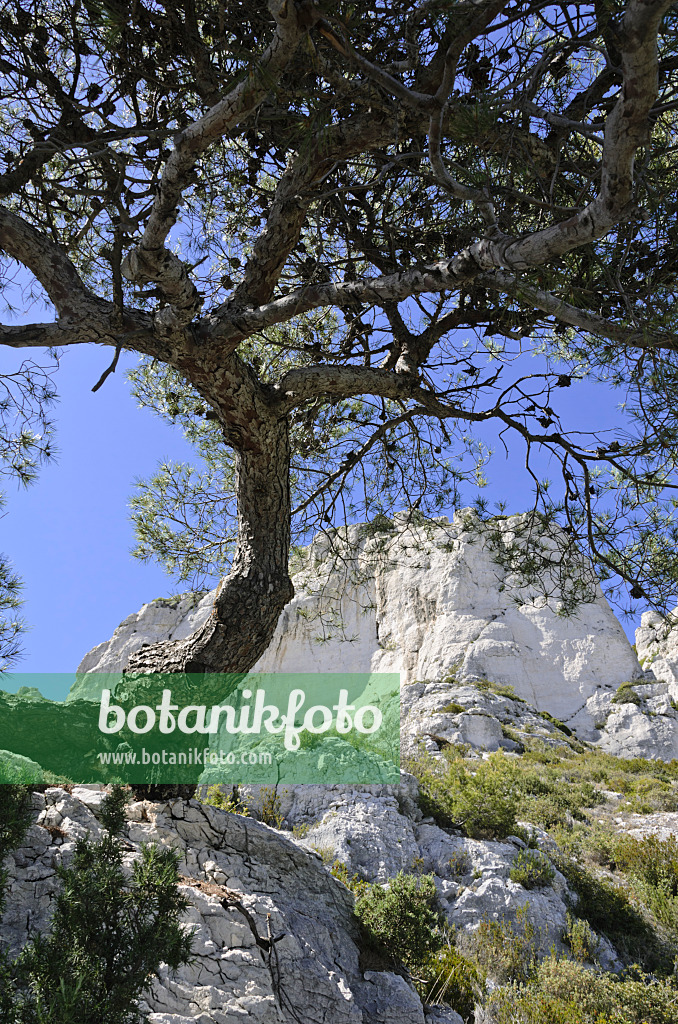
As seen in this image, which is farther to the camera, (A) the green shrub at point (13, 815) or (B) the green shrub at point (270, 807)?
(B) the green shrub at point (270, 807)

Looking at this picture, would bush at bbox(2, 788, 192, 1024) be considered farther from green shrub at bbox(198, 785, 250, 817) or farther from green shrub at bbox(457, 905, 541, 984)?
green shrub at bbox(198, 785, 250, 817)

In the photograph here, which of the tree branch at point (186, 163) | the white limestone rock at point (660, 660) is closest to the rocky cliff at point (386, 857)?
the tree branch at point (186, 163)

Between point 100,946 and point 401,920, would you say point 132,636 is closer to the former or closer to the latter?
point 401,920

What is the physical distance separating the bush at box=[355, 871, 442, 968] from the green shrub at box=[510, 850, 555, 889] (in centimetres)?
117

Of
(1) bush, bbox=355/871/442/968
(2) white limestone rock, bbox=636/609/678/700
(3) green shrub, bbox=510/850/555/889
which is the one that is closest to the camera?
(1) bush, bbox=355/871/442/968

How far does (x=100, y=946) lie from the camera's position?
2250mm

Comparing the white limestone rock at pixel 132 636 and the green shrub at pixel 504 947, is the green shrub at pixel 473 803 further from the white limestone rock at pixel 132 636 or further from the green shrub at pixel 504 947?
the white limestone rock at pixel 132 636

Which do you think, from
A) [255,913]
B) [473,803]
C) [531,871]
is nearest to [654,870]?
[531,871]

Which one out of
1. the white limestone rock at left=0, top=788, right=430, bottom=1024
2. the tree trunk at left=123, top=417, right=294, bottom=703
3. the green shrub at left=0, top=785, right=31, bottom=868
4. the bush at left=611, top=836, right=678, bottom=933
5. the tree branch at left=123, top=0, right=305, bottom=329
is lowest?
the bush at left=611, top=836, right=678, bottom=933

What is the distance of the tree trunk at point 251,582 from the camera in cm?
389

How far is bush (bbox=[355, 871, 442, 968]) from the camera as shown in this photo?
4.33m

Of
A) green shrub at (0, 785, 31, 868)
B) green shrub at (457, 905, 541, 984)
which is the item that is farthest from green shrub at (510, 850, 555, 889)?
green shrub at (0, 785, 31, 868)

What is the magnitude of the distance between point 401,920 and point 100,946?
9.37ft

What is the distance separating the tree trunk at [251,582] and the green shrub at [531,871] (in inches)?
138
